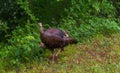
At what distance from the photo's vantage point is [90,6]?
13141 mm

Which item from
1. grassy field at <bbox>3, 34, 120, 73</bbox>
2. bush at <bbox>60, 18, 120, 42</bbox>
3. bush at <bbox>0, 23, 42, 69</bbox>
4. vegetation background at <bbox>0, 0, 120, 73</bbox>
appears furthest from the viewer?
bush at <bbox>60, 18, 120, 42</bbox>

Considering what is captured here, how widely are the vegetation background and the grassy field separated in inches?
1.0

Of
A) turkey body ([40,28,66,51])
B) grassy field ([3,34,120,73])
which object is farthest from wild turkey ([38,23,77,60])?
grassy field ([3,34,120,73])

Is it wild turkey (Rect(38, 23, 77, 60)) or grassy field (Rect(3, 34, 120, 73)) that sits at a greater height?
wild turkey (Rect(38, 23, 77, 60))

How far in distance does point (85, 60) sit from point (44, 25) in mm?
2583

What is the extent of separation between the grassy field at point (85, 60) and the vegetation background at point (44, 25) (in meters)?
0.03

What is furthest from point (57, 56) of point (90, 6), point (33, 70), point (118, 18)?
point (118, 18)

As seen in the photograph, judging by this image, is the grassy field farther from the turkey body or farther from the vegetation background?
the turkey body

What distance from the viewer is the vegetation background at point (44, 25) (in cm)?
927

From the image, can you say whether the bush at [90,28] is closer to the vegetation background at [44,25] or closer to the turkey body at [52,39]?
the vegetation background at [44,25]

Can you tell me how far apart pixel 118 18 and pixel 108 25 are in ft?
6.88

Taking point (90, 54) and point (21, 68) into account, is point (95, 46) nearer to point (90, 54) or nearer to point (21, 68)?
point (90, 54)

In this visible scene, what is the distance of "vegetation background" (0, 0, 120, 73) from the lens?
9266 mm

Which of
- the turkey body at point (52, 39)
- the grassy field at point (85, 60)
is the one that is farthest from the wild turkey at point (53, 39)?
the grassy field at point (85, 60)
